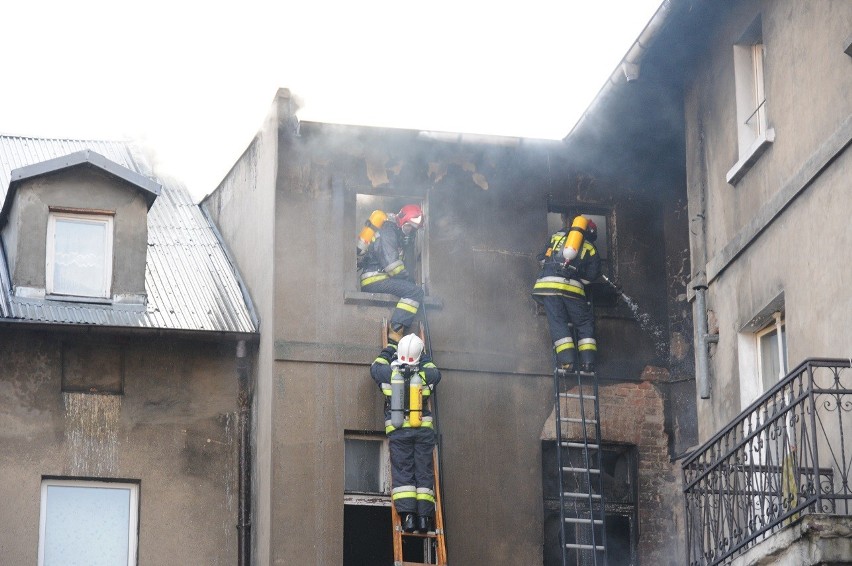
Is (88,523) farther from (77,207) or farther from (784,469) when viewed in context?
(784,469)

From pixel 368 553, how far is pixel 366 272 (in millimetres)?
2860

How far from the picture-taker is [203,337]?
16.4 m

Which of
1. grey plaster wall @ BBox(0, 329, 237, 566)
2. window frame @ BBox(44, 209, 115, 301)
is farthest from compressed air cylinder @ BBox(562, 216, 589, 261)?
window frame @ BBox(44, 209, 115, 301)

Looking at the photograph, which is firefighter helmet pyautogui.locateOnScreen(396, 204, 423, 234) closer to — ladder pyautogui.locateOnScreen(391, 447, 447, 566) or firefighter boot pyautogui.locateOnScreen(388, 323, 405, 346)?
firefighter boot pyautogui.locateOnScreen(388, 323, 405, 346)

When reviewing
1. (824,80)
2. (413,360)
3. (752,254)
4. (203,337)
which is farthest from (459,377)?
(824,80)

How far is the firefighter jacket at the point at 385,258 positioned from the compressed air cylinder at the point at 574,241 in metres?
1.64

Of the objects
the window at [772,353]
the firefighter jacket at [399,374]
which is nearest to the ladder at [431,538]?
the firefighter jacket at [399,374]

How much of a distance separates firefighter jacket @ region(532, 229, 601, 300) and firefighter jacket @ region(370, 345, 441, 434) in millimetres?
1636

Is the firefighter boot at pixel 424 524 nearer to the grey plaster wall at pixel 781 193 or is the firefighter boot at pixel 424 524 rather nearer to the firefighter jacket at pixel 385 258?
the firefighter jacket at pixel 385 258

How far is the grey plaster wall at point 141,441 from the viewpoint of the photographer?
51.1 ft

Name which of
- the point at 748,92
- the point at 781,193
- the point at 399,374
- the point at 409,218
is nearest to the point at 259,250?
the point at 409,218

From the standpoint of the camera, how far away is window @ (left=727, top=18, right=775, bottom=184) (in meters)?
13.6

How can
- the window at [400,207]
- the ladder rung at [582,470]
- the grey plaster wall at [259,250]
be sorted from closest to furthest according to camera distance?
the ladder rung at [582,470]
the grey plaster wall at [259,250]
the window at [400,207]

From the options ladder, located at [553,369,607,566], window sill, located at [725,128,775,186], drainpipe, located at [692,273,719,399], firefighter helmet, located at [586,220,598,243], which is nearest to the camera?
window sill, located at [725,128,775,186]
